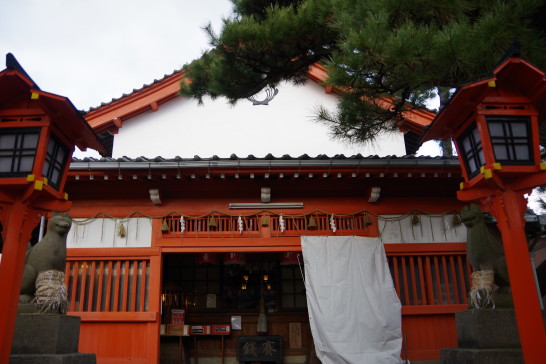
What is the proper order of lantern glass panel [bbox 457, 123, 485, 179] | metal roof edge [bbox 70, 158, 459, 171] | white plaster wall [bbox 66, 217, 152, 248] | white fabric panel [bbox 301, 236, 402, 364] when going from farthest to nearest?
1. white plaster wall [bbox 66, 217, 152, 248]
2. metal roof edge [bbox 70, 158, 459, 171]
3. white fabric panel [bbox 301, 236, 402, 364]
4. lantern glass panel [bbox 457, 123, 485, 179]

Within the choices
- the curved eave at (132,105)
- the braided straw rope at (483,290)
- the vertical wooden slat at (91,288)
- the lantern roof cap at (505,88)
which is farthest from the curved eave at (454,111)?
the curved eave at (132,105)

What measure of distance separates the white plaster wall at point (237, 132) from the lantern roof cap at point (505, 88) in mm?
5105

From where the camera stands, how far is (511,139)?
504cm

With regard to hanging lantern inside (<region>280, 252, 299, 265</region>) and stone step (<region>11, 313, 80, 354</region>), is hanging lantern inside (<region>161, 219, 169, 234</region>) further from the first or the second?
stone step (<region>11, 313, 80, 354</region>)

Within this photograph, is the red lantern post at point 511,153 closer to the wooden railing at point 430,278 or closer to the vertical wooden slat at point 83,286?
the wooden railing at point 430,278

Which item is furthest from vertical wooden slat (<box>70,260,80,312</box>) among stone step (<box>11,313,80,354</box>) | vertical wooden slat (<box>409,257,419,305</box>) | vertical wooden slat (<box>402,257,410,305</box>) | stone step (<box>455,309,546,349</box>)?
stone step (<box>455,309,546,349</box>)

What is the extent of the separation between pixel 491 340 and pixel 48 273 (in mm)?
5515

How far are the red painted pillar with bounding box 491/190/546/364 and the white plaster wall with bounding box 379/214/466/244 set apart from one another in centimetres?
328

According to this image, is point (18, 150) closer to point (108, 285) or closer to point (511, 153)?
point (108, 285)

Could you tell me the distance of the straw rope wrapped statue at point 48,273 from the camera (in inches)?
229

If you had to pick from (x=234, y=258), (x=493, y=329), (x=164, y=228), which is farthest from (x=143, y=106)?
(x=493, y=329)

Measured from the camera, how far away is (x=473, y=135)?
5352mm

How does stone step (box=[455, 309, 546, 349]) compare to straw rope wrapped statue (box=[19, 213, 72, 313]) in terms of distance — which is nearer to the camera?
stone step (box=[455, 309, 546, 349])

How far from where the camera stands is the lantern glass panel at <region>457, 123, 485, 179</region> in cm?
521
